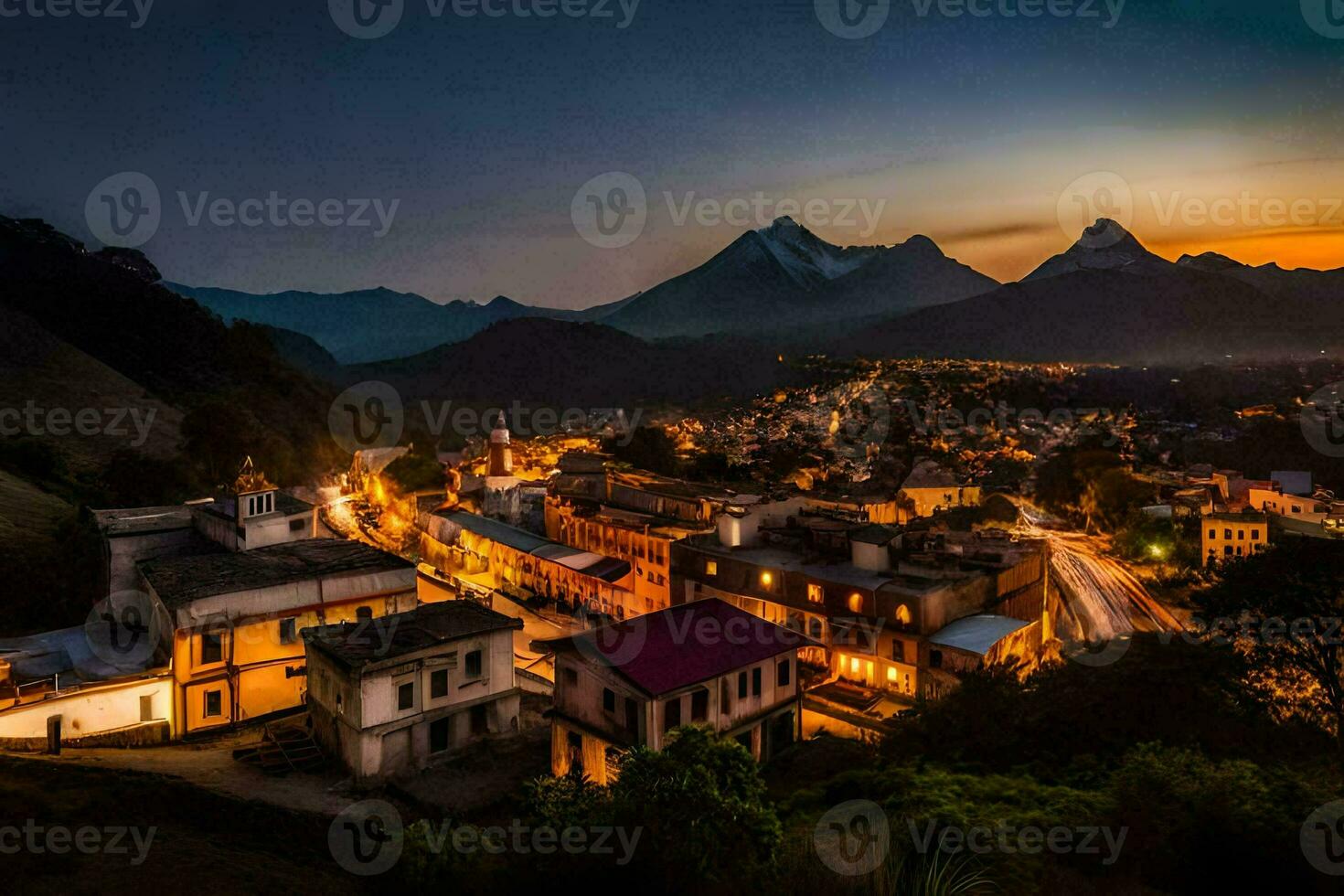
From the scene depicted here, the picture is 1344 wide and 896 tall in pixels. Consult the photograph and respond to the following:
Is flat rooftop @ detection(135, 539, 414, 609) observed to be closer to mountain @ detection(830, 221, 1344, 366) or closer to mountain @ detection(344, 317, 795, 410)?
mountain @ detection(344, 317, 795, 410)

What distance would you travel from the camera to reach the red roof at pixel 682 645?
13.7 meters

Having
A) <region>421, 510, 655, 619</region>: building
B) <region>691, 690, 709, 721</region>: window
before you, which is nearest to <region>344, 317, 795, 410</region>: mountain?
<region>421, 510, 655, 619</region>: building

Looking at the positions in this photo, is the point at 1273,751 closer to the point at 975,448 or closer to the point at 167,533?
the point at 167,533

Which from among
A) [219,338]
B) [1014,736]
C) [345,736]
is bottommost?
[345,736]

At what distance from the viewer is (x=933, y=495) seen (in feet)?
147

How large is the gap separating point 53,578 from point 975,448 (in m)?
61.5

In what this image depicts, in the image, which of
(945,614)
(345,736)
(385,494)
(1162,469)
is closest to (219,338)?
(385,494)

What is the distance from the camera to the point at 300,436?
51.5m

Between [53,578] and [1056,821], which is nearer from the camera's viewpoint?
[1056,821]

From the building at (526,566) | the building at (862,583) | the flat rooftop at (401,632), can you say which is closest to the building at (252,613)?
the flat rooftop at (401,632)

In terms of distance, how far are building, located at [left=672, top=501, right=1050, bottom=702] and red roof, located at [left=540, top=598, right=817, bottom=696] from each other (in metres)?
2.68

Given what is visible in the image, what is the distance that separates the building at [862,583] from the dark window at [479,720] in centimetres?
803

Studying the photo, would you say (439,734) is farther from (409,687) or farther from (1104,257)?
(1104,257)

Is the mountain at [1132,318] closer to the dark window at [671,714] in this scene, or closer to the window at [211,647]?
the dark window at [671,714]
